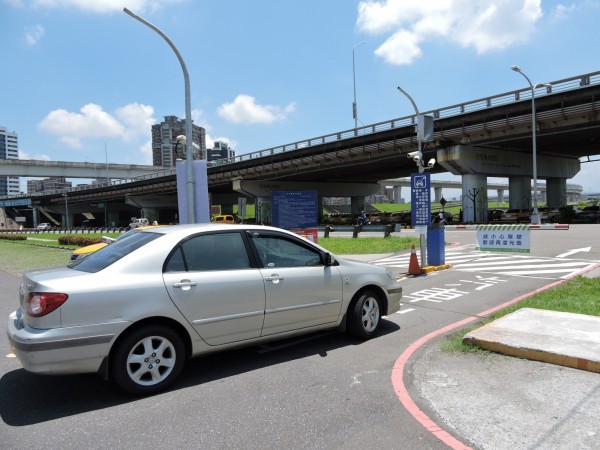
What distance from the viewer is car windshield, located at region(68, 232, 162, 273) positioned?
4.41 metres

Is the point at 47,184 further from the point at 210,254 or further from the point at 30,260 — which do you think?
the point at 210,254

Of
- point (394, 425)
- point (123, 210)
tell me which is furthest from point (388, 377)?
point (123, 210)

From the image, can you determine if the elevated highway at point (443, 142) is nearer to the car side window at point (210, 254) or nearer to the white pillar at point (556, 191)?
the white pillar at point (556, 191)

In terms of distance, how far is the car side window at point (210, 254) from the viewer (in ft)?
14.8

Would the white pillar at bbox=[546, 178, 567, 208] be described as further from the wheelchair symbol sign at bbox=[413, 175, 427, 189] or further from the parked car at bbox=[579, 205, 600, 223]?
the wheelchair symbol sign at bbox=[413, 175, 427, 189]

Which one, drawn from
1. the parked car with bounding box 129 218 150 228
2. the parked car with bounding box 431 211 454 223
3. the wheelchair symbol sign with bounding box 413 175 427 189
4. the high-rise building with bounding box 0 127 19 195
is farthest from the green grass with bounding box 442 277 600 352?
the high-rise building with bounding box 0 127 19 195

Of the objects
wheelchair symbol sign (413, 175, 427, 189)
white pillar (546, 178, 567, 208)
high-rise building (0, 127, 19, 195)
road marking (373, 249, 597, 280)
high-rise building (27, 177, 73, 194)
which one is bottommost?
road marking (373, 249, 597, 280)

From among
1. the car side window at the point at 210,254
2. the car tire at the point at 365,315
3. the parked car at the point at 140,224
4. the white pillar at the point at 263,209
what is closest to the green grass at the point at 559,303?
the car tire at the point at 365,315

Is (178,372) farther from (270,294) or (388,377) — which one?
(388,377)

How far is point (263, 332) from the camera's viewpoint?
16.0 ft

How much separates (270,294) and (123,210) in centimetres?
11290

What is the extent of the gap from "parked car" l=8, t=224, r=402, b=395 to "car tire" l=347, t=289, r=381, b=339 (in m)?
0.02

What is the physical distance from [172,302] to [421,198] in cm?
955

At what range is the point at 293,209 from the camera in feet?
57.8
